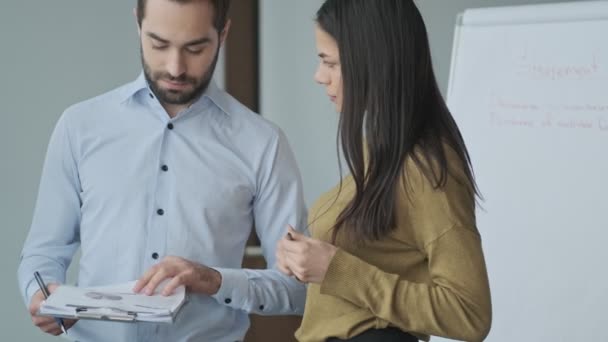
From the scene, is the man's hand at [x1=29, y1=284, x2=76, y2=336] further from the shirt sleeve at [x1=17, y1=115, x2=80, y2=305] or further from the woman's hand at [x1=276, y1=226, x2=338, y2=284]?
the woman's hand at [x1=276, y1=226, x2=338, y2=284]

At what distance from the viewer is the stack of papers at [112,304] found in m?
1.66

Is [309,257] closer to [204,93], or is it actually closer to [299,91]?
[204,93]

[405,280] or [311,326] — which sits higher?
[405,280]

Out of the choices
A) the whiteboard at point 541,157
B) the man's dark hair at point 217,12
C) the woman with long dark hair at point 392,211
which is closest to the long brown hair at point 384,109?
the woman with long dark hair at point 392,211

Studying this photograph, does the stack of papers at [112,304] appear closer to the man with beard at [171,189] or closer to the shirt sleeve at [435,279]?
the man with beard at [171,189]

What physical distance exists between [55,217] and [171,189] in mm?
Result: 276

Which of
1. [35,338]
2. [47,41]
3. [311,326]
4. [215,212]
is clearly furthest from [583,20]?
[35,338]

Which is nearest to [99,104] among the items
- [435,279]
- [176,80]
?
[176,80]

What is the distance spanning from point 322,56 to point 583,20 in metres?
1.56

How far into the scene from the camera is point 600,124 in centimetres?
279

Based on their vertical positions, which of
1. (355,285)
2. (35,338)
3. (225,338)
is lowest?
(35,338)

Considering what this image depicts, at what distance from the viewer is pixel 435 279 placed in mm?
1454

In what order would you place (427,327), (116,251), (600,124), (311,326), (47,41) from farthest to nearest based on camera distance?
1. (47,41)
2. (600,124)
3. (116,251)
4. (311,326)
5. (427,327)

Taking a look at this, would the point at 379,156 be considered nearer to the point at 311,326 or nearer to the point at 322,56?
the point at 322,56
